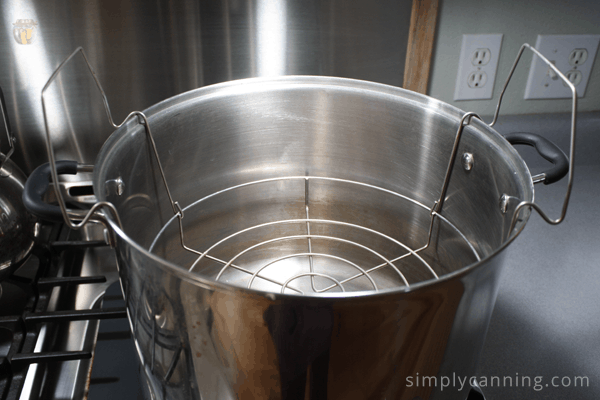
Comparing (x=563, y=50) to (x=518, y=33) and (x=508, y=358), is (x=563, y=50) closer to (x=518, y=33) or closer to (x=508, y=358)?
(x=518, y=33)

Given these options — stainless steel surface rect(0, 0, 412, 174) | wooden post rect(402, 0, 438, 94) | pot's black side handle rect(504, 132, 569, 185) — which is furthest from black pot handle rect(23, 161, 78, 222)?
wooden post rect(402, 0, 438, 94)

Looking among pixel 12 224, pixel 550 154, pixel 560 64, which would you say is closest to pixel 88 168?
pixel 12 224

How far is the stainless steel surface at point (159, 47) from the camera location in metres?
0.62

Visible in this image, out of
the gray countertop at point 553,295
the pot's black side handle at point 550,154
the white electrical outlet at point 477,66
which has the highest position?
the white electrical outlet at point 477,66

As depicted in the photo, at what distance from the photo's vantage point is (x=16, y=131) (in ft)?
2.23

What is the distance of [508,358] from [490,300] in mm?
234

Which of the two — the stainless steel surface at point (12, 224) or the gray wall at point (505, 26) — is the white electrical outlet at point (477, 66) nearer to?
the gray wall at point (505, 26)

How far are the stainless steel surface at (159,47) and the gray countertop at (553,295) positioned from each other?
31cm

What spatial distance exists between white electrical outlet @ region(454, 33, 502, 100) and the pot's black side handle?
12.0 inches

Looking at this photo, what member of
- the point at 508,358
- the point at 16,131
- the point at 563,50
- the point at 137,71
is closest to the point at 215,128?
the point at 137,71

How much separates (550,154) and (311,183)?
0.29 m

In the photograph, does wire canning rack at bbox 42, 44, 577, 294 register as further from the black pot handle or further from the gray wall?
the gray wall

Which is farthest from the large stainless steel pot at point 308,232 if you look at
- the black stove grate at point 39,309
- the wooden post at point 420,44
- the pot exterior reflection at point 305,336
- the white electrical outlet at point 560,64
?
the white electrical outlet at point 560,64

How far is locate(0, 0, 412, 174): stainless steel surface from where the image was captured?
62 cm
